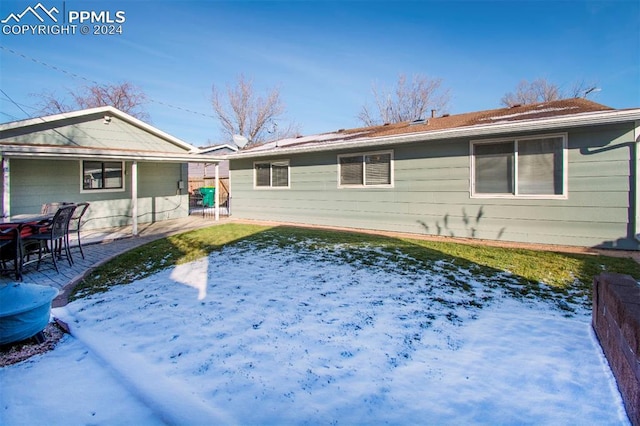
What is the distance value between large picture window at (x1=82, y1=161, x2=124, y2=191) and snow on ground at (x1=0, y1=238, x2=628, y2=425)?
713 cm

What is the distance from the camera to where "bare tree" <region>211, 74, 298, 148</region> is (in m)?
26.2

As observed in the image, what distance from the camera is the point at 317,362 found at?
8.23 ft

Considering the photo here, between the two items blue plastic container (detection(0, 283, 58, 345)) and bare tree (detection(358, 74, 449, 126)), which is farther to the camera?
bare tree (detection(358, 74, 449, 126))

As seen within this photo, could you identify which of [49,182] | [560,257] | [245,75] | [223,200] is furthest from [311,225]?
[245,75]

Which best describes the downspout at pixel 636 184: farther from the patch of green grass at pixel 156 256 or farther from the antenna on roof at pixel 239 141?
the antenna on roof at pixel 239 141

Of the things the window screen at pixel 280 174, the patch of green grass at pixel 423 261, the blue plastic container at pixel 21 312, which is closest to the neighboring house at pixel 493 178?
the window screen at pixel 280 174

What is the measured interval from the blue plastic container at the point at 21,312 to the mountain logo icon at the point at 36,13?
8201 millimetres

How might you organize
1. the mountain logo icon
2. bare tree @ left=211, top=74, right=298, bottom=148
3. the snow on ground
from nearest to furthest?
the snow on ground < the mountain logo icon < bare tree @ left=211, top=74, right=298, bottom=148

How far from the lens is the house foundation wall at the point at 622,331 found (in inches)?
70.5

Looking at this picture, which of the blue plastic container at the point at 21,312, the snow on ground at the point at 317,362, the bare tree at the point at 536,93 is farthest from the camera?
the bare tree at the point at 536,93

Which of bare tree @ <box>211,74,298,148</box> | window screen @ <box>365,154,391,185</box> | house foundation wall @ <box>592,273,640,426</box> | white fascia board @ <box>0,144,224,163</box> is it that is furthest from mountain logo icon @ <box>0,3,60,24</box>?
bare tree @ <box>211,74,298,148</box>

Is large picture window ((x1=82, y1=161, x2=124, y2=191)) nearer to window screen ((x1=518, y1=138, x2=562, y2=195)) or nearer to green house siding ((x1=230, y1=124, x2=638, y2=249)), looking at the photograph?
green house siding ((x1=230, y1=124, x2=638, y2=249))

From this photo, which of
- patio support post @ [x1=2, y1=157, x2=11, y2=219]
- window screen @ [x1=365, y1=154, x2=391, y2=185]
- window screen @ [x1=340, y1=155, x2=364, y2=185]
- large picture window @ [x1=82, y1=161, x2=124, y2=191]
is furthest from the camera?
large picture window @ [x1=82, y1=161, x2=124, y2=191]

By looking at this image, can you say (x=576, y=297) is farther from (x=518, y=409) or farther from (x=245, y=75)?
(x=245, y=75)
